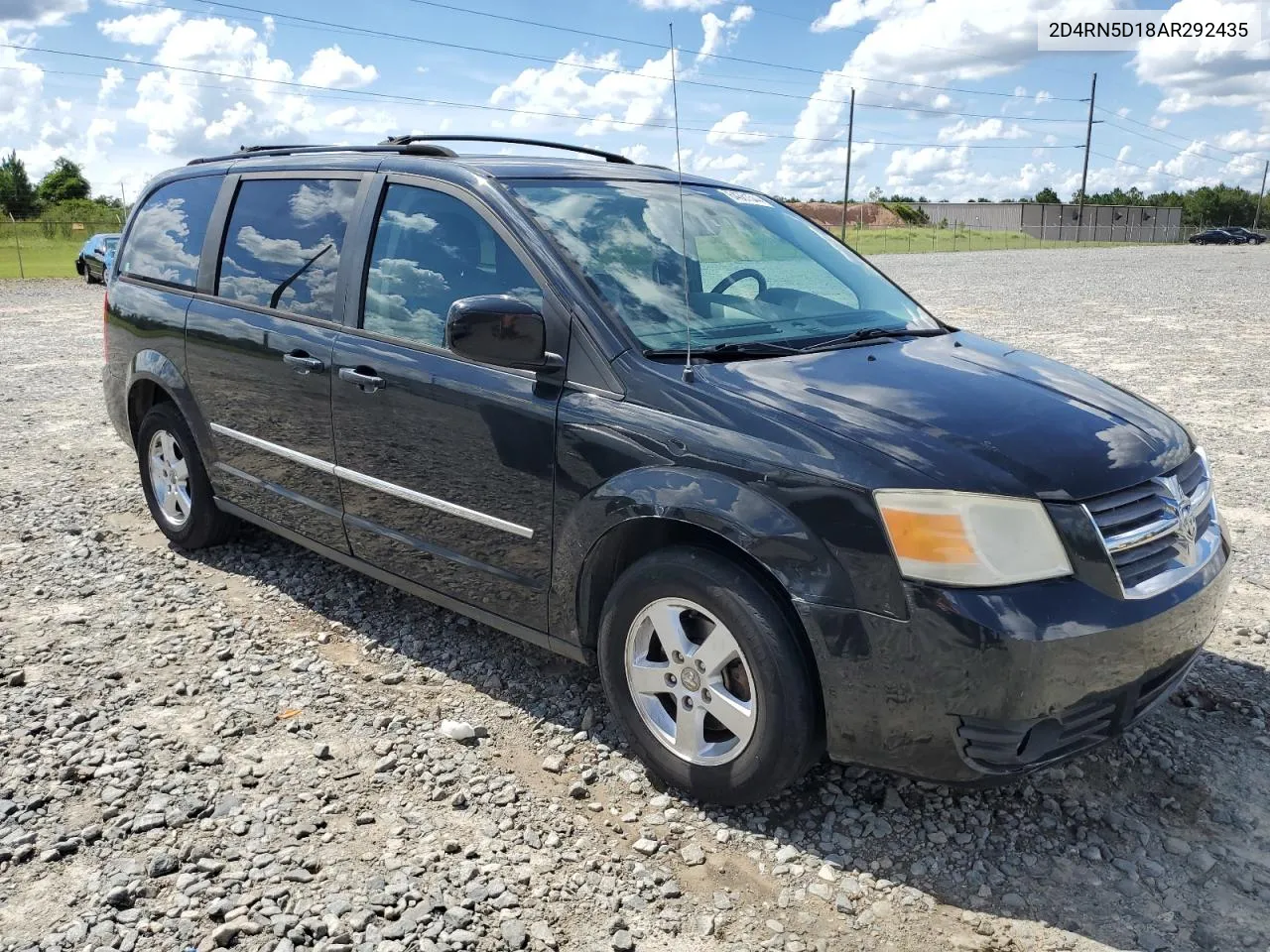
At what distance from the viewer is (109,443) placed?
8.12 m

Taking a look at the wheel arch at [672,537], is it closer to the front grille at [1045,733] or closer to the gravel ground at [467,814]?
the front grille at [1045,733]

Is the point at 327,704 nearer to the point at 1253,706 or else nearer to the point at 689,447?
the point at 689,447

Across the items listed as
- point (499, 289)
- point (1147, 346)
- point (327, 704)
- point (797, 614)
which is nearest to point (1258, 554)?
point (797, 614)

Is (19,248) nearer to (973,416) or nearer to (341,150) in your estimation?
(341,150)

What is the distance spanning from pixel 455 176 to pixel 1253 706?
349 centimetres

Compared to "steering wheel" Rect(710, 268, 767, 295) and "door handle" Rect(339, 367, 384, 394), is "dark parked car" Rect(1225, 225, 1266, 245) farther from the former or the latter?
"door handle" Rect(339, 367, 384, 394)

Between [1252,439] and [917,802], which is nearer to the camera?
[917,802]

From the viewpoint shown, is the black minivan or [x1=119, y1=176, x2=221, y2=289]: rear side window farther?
[x1=119, y1=176, x2=221, y2=289]: rear side window

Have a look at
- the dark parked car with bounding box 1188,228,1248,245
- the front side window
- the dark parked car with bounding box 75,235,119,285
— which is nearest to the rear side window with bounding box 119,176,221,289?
the front side window

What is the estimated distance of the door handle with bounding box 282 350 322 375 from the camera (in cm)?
417

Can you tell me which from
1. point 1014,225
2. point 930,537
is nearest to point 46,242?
point 930,537

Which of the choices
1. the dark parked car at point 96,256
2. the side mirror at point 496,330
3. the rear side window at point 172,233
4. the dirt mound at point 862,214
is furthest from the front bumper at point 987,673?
the dirt mound at point 862,214

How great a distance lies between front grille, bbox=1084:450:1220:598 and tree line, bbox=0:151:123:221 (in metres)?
45.1

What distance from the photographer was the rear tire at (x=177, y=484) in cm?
525
